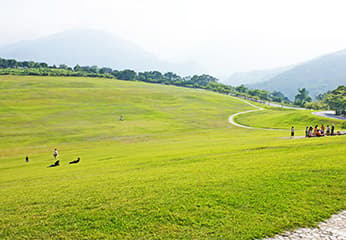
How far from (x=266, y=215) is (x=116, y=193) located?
8744 millimetres

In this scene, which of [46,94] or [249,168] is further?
[46,94]

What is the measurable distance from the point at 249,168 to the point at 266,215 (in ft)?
27.1

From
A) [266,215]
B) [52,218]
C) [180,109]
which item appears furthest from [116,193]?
[180,109]

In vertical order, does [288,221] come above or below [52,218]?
above

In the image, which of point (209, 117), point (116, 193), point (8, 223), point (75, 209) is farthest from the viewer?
point (209, 117)

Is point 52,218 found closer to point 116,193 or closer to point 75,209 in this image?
point 75,209

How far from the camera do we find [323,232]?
1128cm

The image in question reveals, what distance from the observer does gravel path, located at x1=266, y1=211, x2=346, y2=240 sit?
10914 millimetres

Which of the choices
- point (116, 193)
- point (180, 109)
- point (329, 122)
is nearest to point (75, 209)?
point (116, 193)

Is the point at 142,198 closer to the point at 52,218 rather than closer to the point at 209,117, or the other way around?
the point at 52,218

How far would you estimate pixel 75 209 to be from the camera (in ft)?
47.0

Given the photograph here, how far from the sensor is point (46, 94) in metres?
129

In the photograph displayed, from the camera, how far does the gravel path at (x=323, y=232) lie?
10.9 meters

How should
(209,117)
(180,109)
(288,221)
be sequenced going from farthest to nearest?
(180,109)
(209,117)
(288,221)
